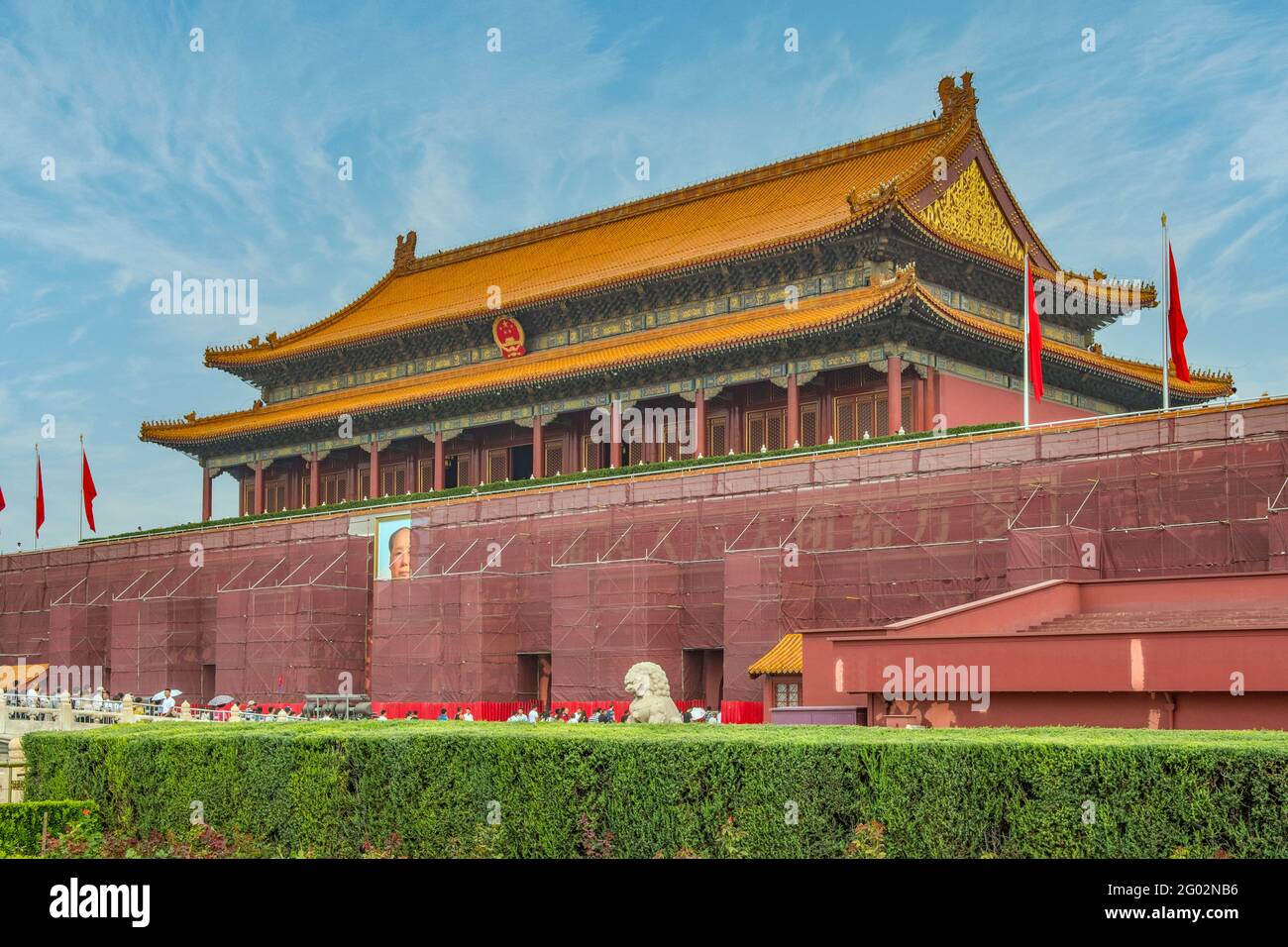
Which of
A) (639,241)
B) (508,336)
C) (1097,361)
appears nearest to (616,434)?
(508,336)

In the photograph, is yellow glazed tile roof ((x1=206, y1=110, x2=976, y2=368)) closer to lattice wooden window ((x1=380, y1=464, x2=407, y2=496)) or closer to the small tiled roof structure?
the small tiled roof structure

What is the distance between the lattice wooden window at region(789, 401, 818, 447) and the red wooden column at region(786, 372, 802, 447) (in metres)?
0.50

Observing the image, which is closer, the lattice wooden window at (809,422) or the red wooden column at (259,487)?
the lattice wooden window at (809,422)

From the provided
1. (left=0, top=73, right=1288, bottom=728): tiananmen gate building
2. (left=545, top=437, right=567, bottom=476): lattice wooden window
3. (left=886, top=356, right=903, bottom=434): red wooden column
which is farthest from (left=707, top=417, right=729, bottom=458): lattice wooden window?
(left=545, top=437, right=567, bottom=476): lattice wooden window

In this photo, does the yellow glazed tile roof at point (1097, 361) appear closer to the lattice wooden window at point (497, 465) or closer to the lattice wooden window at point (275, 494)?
the lattice wooden window at point (497, 465)

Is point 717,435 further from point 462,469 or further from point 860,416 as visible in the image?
point 462,469

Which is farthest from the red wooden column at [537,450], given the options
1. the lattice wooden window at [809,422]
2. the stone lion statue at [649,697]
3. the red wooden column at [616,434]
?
the stone lion statue at [649,697]

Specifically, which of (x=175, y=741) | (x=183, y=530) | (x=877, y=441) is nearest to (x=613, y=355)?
(x=877, y=441)

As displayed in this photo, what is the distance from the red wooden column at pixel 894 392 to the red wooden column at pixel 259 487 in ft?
87.9

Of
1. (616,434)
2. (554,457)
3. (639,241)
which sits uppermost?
(639,241)

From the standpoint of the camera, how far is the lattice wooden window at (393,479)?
55094 mm

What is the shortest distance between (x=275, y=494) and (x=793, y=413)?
2510 centimetres

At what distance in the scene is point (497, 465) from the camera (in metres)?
51.9

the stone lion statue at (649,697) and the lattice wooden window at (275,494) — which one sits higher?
the lattice wooden window at (275,494)
